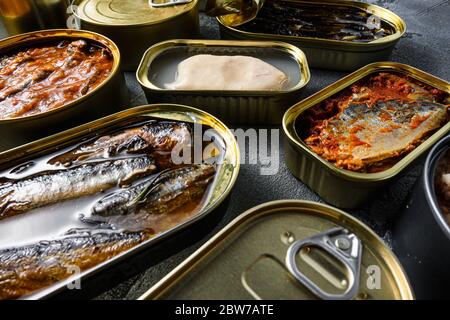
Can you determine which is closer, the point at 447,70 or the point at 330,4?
the point at 447,70

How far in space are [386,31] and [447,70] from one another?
2.15 ft

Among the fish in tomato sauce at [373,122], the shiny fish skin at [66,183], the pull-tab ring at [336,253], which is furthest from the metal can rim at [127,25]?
the pull-tab ring at [336,253]

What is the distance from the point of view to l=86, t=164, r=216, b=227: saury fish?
1.73 meters

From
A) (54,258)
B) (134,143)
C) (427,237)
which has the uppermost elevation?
(134,143)

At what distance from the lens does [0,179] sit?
187 cm

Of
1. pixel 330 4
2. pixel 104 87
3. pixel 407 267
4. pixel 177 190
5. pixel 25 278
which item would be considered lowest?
pixel 407 267

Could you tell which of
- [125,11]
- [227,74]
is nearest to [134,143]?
[227,74]

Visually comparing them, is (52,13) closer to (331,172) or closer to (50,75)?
(50,75)

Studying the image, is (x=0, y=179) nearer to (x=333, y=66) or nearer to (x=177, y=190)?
(x=177, y=190)

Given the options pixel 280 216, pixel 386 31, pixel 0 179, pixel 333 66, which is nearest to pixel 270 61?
pixel 333 66

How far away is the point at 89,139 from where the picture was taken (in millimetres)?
2076

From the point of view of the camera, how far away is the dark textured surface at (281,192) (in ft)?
5.52

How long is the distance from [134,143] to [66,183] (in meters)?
0.44

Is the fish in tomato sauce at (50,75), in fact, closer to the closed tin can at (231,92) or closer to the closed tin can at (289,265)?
the closed tin can at (231,92)
